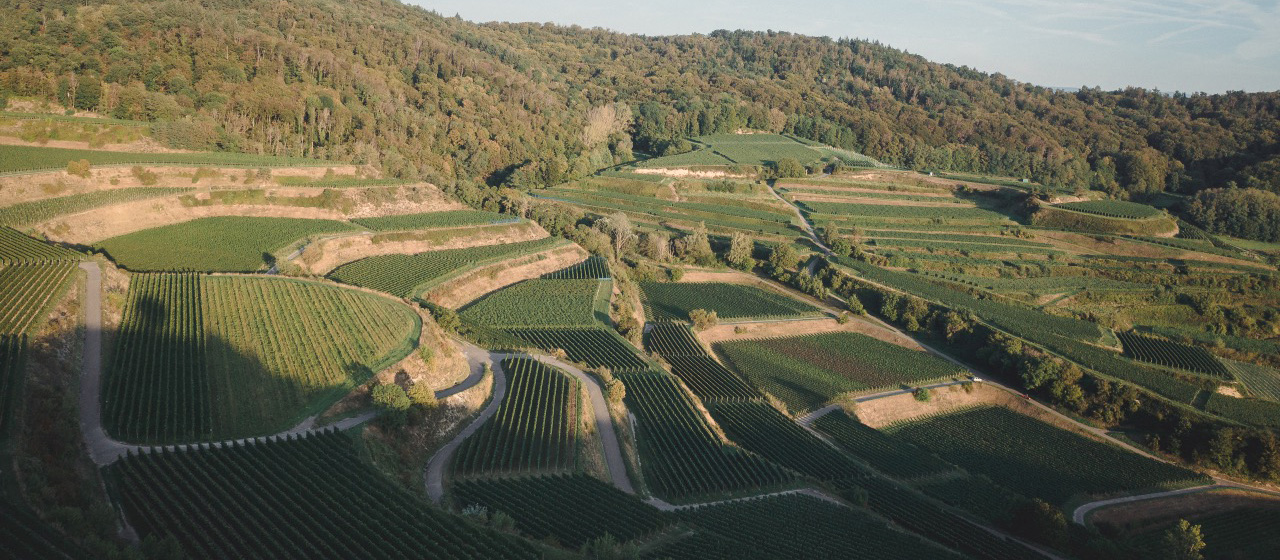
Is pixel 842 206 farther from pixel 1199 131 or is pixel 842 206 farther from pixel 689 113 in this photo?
pixel 1199 131

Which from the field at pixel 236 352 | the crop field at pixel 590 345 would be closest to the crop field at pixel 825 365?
the crop field at pixel 590 345

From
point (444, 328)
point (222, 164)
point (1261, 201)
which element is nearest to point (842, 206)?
point (1261, 201)

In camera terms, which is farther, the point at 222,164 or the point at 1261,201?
the point at 1261,201

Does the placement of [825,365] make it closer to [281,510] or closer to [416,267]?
[416,267]

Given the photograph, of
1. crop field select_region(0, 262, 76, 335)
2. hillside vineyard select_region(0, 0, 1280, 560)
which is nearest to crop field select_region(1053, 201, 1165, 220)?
hillside vineyard select_region(0, 0, 1280, 560)

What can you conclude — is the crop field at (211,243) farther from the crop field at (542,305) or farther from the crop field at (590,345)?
the crop field at (590,345)

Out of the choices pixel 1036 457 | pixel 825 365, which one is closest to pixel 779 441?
pixel 825 365
